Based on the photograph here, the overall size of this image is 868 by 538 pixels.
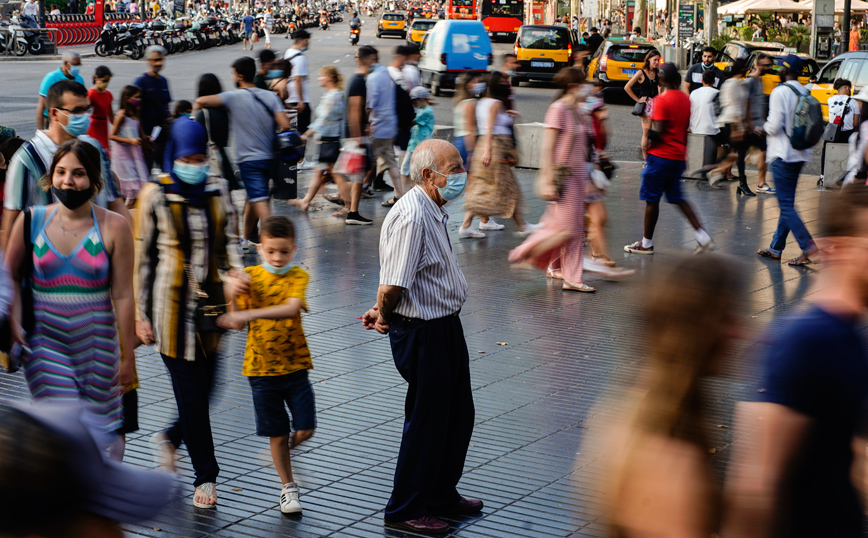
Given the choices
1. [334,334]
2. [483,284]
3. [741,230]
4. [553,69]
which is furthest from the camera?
[553,69]

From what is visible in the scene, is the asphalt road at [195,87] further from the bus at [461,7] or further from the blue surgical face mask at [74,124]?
the bus at [461,7]

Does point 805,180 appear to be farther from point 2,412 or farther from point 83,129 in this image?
point 2,412

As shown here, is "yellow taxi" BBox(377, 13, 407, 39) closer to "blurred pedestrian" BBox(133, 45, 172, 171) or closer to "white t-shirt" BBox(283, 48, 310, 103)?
"white t-shirt" BBox(283, 48, 310, 103)

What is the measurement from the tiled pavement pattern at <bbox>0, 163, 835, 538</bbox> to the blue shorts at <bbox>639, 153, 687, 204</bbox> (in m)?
0.66

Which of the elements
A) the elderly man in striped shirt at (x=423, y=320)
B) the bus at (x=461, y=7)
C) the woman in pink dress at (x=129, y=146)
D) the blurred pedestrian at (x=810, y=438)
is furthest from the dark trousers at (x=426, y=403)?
the bus at (x=461, y=7)

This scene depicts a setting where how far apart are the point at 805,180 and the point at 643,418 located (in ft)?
44.3

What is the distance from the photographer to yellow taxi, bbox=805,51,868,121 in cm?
1902

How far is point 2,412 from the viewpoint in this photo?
1.72 m

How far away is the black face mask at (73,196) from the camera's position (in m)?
4.11

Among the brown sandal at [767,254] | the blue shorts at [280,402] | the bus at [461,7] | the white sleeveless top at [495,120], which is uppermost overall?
the bus at [461,7]

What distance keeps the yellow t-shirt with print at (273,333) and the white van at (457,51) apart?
23560mm

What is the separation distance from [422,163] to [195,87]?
21.3 meters

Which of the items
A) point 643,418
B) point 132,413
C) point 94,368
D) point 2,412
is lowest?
point 132,413

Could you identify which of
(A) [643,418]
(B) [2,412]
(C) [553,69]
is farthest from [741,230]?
(C) [553,69]
